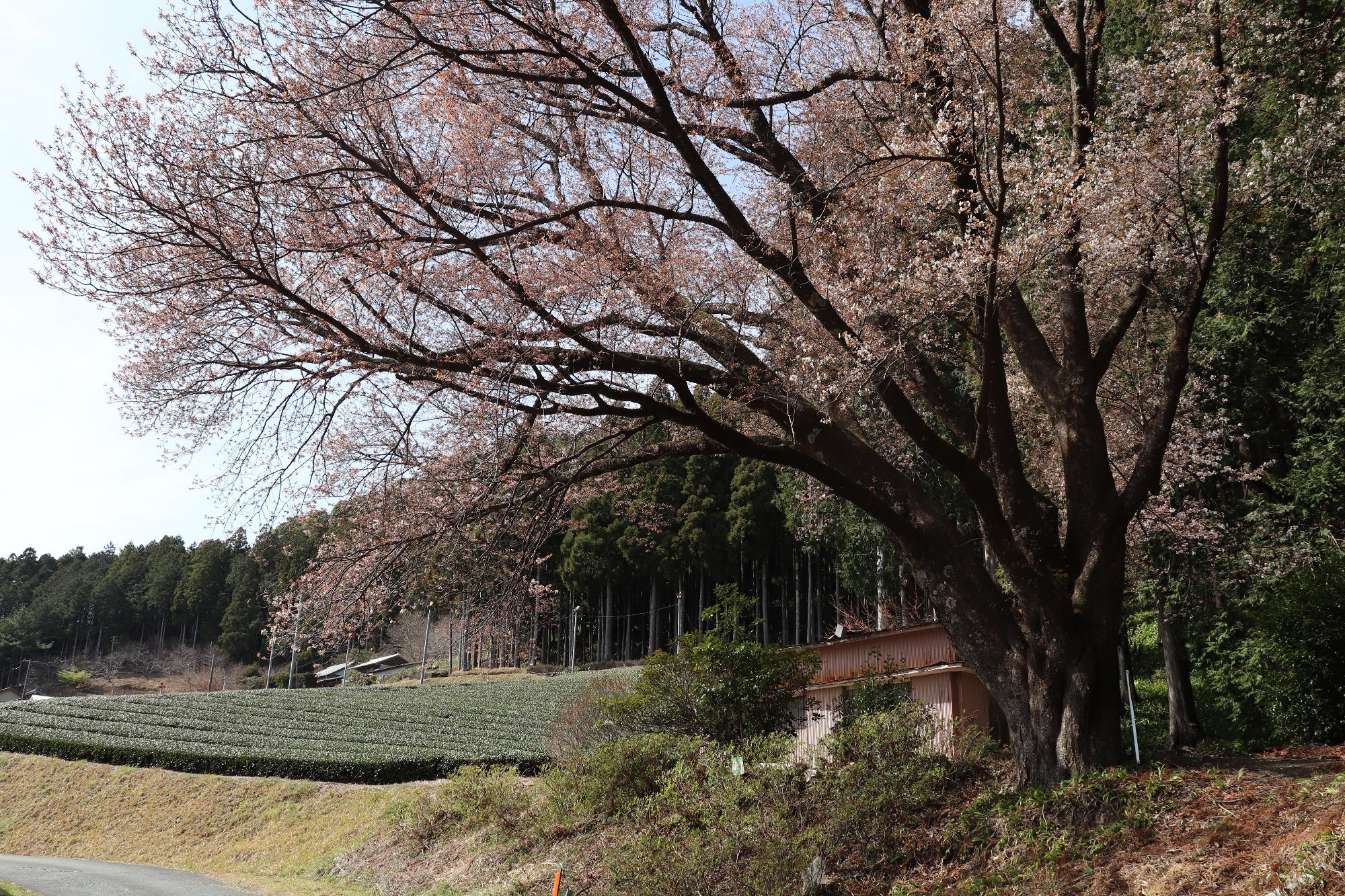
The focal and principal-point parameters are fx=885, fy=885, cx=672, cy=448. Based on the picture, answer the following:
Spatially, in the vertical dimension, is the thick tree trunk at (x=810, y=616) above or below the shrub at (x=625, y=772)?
above

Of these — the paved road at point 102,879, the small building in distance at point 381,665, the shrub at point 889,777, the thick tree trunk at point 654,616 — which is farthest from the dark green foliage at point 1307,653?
the small building in distance at point 381,665

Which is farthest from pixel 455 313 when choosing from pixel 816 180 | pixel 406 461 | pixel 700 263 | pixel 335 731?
pixel 335 731

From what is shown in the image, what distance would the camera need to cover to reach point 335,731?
76.6ft

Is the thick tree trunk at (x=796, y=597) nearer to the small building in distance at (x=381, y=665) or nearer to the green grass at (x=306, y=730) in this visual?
the green grass at (x=306, y=730)

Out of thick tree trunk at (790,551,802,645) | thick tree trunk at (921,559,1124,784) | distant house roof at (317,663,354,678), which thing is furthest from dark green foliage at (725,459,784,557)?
distant house roof at (317,663,354,678)

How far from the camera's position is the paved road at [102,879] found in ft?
34.8

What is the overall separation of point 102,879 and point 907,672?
10.8 metres

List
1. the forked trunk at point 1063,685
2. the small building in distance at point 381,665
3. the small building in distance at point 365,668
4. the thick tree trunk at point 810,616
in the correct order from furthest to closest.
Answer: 1. the small building in distance at point 365,668
2. the small building in distance at point 381,665
3. the thick tree trunk at point 810,616
4. the forked trunk at point 1063,685

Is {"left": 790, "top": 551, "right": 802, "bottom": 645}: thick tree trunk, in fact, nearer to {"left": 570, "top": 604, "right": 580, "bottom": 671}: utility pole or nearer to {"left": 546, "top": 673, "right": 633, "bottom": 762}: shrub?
{"left": 570, "top": 604, "right": 580, "bottom": 671}: utility pole

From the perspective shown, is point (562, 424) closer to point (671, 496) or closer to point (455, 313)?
point (455, 313)

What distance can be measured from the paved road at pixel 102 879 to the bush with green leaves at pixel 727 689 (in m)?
6.01

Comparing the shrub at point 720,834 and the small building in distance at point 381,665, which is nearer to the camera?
the shrub at point 720,834

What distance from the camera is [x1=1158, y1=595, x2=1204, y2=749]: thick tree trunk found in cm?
1531

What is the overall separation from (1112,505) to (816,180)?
3936 mm
